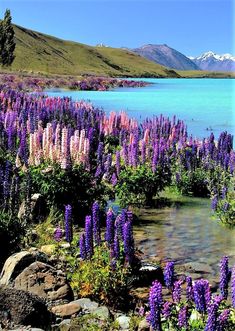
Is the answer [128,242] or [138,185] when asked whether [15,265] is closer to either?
[128,242]

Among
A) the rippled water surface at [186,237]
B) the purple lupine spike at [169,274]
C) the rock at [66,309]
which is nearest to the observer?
the purple lupine spike at [169,274]

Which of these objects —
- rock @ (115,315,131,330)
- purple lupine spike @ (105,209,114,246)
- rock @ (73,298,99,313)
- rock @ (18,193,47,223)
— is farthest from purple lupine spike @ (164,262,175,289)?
rock @ (18,193,47,223)

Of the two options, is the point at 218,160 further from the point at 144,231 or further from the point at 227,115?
the point at 227,115

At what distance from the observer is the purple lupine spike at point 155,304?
552cm

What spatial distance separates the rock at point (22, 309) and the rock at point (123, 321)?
0.81 metres

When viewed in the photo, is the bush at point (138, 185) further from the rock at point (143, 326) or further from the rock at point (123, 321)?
the rock at point (143, 326)

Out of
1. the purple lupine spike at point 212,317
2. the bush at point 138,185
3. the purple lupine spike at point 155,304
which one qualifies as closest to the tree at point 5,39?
the bush at point 138,185

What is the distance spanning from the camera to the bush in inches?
535

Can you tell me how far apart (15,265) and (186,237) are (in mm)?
4388

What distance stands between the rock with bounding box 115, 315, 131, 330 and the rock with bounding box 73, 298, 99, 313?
0.37m

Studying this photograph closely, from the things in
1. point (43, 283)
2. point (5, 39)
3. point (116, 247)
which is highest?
point (5, 39)

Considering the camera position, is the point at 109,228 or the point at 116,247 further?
the point at 109,228

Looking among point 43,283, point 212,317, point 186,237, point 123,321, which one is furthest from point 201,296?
point 186,237

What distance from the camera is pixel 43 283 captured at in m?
7.68
